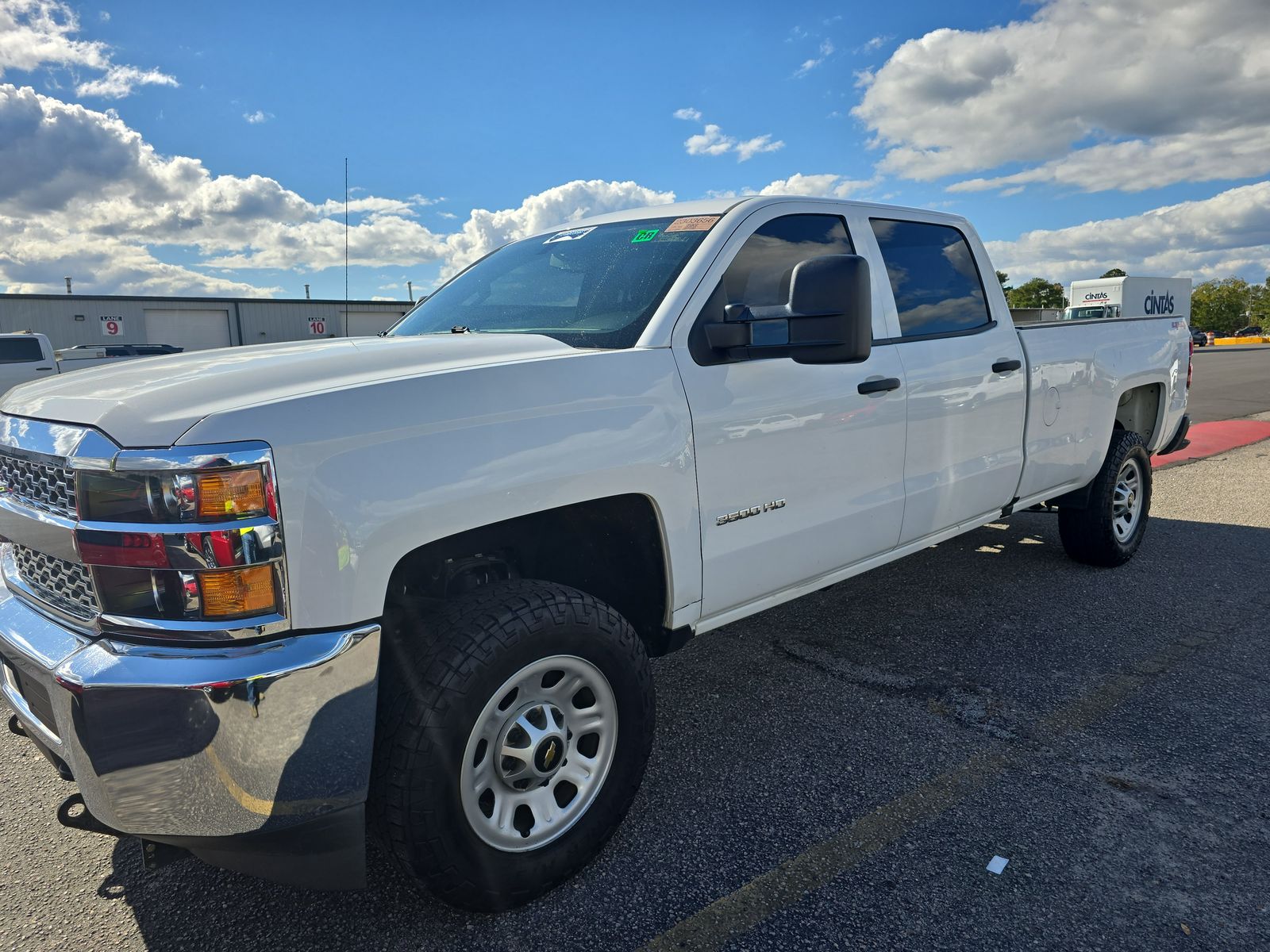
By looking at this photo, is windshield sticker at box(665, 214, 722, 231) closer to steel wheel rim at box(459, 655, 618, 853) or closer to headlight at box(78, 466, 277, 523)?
steel wheel rim at box(459, 655, 618, 853)

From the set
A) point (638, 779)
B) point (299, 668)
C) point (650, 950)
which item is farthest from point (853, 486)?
point (299, 668)

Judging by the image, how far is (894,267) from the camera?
373 cm

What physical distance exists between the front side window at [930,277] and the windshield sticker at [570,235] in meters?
1.23

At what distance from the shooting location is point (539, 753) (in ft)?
7.61

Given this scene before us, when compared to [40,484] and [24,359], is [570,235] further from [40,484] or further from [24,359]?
[24,359]

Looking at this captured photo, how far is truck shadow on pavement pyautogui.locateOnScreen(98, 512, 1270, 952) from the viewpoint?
229 centimetres

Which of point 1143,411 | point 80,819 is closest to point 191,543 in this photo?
point 80,819

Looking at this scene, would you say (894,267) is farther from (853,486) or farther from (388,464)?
(388,464)

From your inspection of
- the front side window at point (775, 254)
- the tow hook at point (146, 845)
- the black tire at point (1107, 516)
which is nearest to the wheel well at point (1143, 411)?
the black tire at point (1107, 516)

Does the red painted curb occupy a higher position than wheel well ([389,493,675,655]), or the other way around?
wheel well ([389,493,675,655])

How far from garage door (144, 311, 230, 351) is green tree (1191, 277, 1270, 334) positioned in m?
95.2

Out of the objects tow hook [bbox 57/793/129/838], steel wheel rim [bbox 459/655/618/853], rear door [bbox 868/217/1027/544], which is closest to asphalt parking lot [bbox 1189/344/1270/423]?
rear door [bbox 868/217/1027/544]

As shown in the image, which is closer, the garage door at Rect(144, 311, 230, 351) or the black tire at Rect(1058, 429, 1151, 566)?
the black tire at Rect(1058, 429, 1151, 566)

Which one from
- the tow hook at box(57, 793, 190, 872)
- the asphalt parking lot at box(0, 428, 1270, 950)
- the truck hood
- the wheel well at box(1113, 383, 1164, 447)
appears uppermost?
the truck hood
